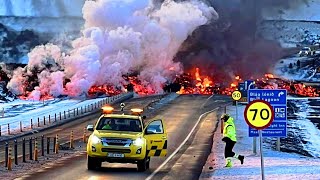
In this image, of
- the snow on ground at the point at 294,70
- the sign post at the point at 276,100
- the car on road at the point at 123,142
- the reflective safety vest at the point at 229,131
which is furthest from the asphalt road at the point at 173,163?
the snow on ground at the point at 294,70

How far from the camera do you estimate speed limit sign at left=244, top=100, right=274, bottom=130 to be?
14477 mm

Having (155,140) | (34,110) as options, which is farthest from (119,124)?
(34,110)

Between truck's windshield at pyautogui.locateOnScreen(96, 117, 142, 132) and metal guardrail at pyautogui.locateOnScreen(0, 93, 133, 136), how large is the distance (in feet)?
75.7

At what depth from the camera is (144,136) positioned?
22.7m

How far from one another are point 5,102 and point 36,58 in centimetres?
1266

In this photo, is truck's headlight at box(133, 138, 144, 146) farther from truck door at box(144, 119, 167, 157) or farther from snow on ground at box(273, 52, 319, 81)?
snow on ground at box(273, 52, 319, 81)

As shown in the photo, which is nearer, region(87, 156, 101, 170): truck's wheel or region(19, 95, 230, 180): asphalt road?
region(19, 95, 230, 180): asphalt road

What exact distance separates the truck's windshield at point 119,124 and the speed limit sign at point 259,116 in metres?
8.93

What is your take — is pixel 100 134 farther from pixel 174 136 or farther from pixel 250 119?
pixel 174 136

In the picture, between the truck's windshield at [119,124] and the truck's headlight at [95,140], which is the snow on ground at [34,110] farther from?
the truck's headlight at [95,140]

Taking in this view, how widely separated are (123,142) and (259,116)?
817 centimetres

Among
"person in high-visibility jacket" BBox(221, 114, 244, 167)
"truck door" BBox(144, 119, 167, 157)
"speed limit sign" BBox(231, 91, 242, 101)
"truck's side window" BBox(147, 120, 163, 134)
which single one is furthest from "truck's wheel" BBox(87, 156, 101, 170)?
"speed limit sign" BBox(231, 91, 242, 101)

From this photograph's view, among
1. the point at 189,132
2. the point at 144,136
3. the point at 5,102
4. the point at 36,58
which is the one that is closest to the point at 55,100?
the point at 5,102

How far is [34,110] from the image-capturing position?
68375 millimetres
